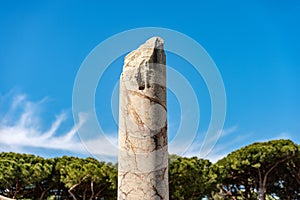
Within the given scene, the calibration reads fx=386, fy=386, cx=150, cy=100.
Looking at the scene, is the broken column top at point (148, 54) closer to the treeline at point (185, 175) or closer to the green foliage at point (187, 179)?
the treeline at point (185, 175)

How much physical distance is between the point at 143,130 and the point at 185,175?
59.9 feet

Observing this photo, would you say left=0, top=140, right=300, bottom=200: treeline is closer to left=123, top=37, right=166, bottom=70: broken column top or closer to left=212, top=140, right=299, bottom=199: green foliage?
left=212, top=140, right=299, bottom=199: green foliage

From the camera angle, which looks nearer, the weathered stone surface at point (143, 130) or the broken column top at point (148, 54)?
the weathered stone surface at point (143, 130)

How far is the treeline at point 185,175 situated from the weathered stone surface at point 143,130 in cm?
1662

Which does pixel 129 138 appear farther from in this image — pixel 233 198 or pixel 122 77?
pixel 233 198

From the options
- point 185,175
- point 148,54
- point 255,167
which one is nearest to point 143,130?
point 148,54

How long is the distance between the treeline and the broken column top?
647 inches

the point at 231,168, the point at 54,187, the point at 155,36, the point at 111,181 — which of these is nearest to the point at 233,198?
the point at 231,168

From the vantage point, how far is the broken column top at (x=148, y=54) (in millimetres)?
5297

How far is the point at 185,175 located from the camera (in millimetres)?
22562

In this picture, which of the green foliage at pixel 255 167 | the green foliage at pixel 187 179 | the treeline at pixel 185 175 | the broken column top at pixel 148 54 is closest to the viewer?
the broken column top at pixel 148 54

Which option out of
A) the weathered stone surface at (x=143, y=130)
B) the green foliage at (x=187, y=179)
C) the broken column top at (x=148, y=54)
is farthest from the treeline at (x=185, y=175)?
the weathered stone surface at (x=143, y=130)

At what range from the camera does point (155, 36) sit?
18.4ft

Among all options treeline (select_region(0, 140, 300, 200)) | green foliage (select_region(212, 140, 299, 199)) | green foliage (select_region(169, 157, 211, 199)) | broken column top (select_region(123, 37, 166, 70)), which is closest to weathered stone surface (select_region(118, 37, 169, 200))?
broken column top (select_region(123, 37, 166, 70))
